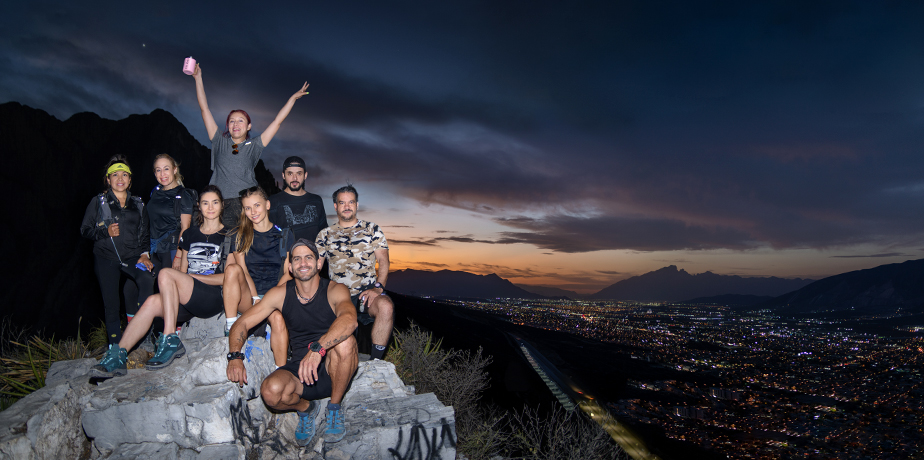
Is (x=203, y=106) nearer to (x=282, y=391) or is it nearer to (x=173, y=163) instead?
(x=173, y=163)

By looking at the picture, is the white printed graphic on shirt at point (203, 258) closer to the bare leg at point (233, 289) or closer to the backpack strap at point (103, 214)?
the bare leg at point (233, 289)

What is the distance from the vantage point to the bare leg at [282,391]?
4.16 metres

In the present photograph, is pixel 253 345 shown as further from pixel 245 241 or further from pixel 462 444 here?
pixel 462 444

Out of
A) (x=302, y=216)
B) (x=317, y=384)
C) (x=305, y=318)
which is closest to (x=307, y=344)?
(x=305, y=318)

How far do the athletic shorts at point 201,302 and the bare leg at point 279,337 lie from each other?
4.35 feet

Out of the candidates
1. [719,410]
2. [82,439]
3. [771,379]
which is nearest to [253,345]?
[82,439]

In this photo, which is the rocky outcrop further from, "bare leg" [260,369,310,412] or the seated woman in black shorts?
"bare leg" [260,369,310,412]

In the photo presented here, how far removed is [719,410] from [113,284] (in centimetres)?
10068

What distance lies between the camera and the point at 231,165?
6.09 metres

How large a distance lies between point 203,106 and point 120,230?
2122 millimetres

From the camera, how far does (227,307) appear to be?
485cm

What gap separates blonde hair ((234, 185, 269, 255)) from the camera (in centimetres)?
529

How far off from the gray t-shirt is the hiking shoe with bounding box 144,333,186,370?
6.94ft

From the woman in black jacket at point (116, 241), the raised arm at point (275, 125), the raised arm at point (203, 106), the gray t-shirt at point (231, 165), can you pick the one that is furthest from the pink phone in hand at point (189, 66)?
the woman in black jacket at point (116, 241)
